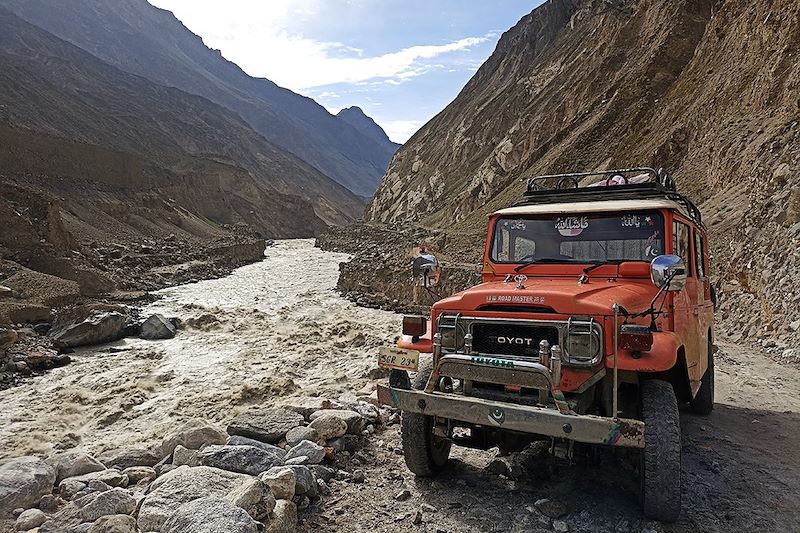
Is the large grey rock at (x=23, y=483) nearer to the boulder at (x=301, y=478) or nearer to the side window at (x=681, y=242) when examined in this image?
the boulder at (x=301, y=478)

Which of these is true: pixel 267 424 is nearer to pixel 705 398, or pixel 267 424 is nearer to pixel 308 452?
pixel 308 452

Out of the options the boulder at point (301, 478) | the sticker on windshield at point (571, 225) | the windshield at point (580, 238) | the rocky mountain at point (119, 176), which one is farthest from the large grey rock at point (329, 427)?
the rocky mountain at point (119, 176)

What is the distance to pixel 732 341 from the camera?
10.3 metres

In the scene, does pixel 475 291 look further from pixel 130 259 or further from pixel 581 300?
pixel 130 259

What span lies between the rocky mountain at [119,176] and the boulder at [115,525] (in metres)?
15.5

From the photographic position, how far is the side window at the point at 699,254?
18.6ft

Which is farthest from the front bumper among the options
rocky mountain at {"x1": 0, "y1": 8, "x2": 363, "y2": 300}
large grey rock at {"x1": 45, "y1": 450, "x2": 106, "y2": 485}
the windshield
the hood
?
rocky mountain at {"x1": 0, "y1": 8, "x2": 363, "y2": 300}

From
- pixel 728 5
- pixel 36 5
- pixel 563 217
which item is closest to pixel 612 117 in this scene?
pixel 728 5

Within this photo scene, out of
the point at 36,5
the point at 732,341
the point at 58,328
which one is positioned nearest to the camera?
the point at 732,341

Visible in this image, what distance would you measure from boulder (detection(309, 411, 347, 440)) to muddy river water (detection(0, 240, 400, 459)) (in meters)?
2.89

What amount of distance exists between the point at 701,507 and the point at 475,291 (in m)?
2.41

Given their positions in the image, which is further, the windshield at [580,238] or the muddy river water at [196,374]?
the muddy river water at [196,374]

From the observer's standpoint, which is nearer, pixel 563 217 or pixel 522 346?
pixel 522 346

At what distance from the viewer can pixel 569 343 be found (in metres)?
3.66
